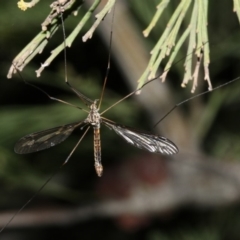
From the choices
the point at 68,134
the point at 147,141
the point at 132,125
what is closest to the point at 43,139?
the point at 68,134

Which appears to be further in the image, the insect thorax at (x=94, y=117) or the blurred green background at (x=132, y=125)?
the blurred green background at (x=132, y=125)

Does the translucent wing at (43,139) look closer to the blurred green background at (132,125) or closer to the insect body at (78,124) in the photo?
the insect body at (78,124)

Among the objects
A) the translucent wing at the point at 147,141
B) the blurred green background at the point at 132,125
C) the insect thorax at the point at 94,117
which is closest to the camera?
the translucent wing at the point at 147,141

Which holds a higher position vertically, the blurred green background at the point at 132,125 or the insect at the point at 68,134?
the blurred green background at the point at 132,125

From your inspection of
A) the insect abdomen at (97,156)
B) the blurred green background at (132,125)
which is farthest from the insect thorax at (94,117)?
the blurred green background at (132,125)

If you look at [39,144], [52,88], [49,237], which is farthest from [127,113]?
[49,237]

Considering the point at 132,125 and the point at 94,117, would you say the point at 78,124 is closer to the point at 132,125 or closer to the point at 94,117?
the point at 94,117

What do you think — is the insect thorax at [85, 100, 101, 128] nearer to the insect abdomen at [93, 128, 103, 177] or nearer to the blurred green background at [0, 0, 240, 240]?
the insect abdomen at [93, 128, 103, 177]
